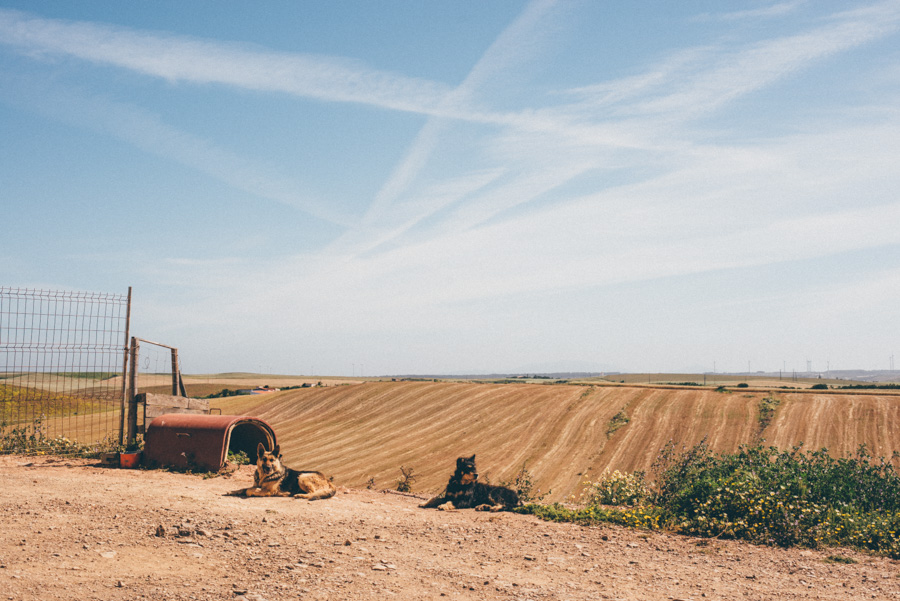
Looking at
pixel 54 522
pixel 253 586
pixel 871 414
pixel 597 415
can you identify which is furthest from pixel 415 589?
pixel 871 414

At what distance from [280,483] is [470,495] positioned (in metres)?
3.35

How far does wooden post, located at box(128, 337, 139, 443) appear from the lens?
13688 millimetres

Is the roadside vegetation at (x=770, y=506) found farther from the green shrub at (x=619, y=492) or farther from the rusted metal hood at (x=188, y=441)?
the rusted metal hood at (x=188, y=441)

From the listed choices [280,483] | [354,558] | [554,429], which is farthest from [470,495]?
[554,429]

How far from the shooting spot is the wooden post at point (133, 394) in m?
13.7

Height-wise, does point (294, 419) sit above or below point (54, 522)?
below

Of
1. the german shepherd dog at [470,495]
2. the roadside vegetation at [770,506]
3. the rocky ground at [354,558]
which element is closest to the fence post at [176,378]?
the rocky ground at [354,558]

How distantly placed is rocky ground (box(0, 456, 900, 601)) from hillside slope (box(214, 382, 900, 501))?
50.5 feet

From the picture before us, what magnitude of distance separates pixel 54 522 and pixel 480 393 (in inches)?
1383

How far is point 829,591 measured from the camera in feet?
20.4

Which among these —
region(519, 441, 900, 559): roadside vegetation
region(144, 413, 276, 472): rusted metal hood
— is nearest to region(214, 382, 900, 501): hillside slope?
region(144, 413, 276, 472): rusted metal hood

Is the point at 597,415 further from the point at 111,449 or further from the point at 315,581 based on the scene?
the point at 315,581

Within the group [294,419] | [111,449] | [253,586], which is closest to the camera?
[253,586]

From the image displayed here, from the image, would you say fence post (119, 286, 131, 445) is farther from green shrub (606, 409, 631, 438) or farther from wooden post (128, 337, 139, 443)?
green shrub (606, 409, 631, 438)
